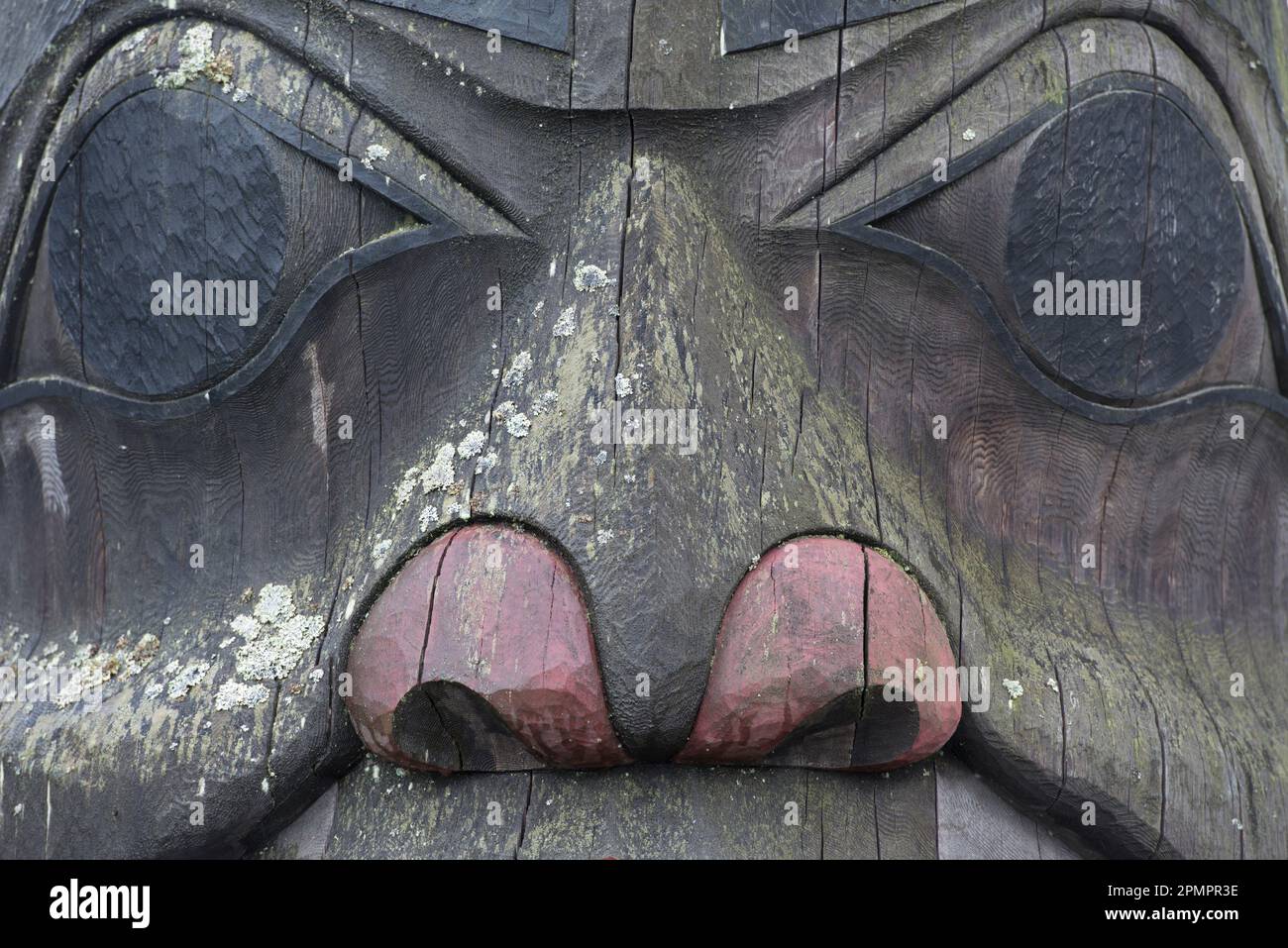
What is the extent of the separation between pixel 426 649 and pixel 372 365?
1.47 feet

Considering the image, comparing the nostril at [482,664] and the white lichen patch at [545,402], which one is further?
the white lichen patch at [545,402]

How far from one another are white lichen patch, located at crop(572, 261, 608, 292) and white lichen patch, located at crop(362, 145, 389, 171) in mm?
287

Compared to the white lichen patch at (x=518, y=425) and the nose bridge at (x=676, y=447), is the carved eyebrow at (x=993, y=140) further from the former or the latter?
the white lichen patch at (x=518, y=425)

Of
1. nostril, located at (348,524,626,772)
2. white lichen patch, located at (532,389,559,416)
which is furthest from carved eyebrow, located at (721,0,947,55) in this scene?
nostril, located at (348,524,626,772)

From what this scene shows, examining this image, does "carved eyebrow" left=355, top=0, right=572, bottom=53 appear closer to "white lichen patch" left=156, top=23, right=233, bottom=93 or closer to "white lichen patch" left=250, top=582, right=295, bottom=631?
"white lichen patch" left=156, top=23, right=233, bottom=93

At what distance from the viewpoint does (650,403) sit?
67.3 inches

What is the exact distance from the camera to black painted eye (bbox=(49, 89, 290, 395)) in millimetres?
1843

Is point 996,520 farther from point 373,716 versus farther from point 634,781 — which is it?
point 373,716

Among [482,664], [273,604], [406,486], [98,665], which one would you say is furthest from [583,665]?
[98,665]

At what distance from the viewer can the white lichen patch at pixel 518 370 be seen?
182 cm

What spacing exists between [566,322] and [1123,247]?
0.76m

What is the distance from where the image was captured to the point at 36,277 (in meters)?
1.98

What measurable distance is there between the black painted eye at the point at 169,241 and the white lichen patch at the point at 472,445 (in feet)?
1.00

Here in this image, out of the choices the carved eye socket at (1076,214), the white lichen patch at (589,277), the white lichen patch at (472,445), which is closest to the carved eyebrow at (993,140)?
the carved eye socket at (1076,214)
